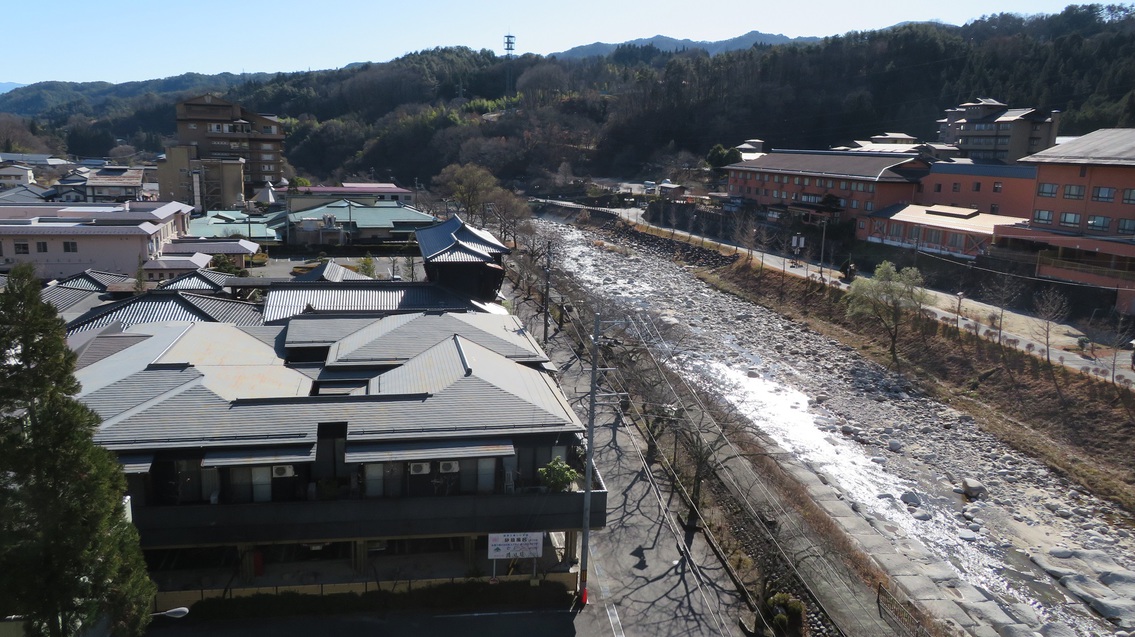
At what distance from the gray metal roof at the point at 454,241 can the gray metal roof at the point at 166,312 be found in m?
5.17

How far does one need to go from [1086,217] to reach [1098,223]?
502 millimetres

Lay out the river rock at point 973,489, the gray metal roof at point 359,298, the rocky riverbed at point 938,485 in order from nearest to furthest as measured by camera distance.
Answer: the rocky riverbed at point 938,485, the river rock at point 973,489, the gray metal roof at point 359,298

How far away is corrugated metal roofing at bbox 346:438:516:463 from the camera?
11.5m

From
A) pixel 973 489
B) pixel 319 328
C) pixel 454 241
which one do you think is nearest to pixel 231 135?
pixel 454 241

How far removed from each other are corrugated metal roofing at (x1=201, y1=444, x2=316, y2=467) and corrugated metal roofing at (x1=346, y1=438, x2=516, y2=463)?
64cm

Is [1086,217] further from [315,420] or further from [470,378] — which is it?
[315,420]

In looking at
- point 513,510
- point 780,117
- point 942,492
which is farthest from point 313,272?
point 780,117

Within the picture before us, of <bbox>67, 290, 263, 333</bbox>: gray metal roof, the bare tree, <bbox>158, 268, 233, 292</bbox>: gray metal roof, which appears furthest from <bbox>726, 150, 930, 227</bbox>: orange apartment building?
<bbox>67, 290, 263, 333</bbox>: gray metal roof

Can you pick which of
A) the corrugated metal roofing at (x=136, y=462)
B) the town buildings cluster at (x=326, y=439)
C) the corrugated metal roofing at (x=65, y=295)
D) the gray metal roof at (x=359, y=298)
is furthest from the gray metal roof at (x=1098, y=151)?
the corrugated metal roofing at (x=65, y=295)

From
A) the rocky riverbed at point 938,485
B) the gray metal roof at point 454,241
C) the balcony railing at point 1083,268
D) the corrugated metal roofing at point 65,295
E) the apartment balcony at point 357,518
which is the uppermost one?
the gray metal roof at point 454,241

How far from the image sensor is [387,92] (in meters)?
103

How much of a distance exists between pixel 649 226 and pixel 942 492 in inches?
1322

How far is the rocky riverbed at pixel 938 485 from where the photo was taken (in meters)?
13.9

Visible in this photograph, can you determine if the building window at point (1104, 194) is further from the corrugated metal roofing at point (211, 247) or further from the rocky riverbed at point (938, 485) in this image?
the corrugated metal roofing at point (211, 247)
